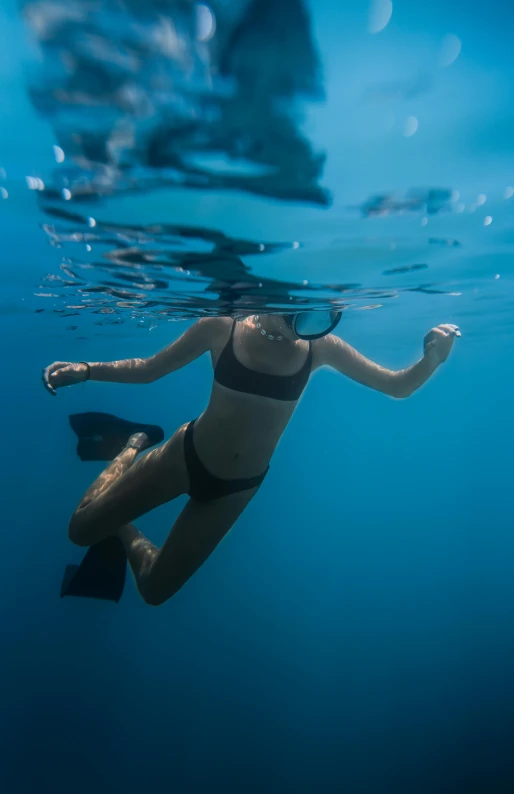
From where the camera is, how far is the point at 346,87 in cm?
379

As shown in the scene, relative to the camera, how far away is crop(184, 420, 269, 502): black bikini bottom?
17.3 feet

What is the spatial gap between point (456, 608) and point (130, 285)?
38481 mm

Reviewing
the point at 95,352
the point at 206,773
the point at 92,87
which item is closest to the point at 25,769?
the point at 206,773

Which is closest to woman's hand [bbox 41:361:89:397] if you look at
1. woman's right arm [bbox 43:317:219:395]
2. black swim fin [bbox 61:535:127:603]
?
woman's right arm [bbox 43:317:219:395]

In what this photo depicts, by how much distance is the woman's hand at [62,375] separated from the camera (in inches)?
231

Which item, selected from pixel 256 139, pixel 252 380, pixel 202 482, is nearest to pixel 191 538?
pixel 202 482

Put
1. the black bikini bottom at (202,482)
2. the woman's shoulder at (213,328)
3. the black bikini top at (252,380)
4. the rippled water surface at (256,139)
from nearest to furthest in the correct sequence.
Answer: the rippled water surface at (256,139), the black bikini top at (252,380), the black bikini bottom at (202,482), the woman's shoulder at (213,328)

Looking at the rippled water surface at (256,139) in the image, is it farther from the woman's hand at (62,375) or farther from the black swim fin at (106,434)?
the black swim fin at (106,434)

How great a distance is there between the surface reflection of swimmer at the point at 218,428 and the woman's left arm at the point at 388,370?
1 cm

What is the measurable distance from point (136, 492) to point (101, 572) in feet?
6.11

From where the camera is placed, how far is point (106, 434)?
724 cm

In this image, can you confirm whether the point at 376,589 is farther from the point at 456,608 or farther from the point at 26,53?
the point at 26,53

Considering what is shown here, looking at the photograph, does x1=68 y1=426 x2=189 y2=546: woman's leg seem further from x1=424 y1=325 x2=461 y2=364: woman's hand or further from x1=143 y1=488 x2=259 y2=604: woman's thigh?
x1=424 y1=325 x2=461 y2=364: woman's hand

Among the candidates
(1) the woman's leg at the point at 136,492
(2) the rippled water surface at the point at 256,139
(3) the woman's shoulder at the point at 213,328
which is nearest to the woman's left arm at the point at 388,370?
(3) the woman's shoulder at the point at 213,328
